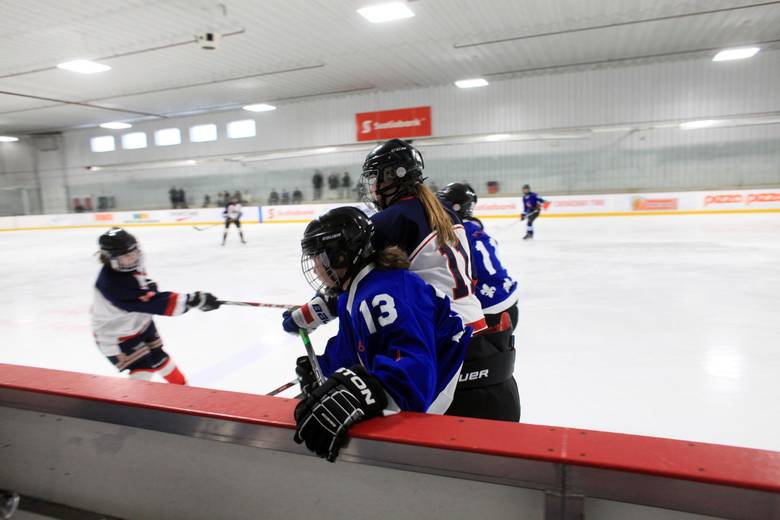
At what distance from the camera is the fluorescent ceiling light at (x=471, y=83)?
15.6 metres

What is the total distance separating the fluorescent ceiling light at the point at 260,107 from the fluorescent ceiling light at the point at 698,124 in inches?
517

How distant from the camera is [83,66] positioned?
40.0 feet

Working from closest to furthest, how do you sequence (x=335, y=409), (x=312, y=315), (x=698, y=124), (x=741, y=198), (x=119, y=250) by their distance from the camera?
(x=335, y=409) < (x=312, y=315) < (x=119, y=250) < (x=741, y=198) < (x=698, y=124)

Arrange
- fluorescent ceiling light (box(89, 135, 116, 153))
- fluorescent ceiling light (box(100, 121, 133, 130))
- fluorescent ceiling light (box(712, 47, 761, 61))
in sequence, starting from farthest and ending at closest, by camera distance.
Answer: fluorescent ceiling light (box(89, 135, 116, 153)), fluorescent ceiling light (box(100, 121, 133, 130)), fluorescent ceiling light (box(712, 47, 761, 61))

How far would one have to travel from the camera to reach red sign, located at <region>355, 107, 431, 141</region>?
16984mm

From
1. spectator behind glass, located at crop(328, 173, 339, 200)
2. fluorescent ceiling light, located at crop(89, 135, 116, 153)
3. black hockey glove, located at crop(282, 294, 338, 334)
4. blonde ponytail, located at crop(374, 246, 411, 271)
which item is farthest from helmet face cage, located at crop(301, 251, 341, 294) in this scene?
fluorescent ceiling light, located at crop(89, 135, 116, 153)

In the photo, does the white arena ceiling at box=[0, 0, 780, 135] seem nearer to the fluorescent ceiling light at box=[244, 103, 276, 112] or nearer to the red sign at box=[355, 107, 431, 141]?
the red sign at box=[355, 107, 431, 141]

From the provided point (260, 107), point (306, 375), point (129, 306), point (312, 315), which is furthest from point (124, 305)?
point (260, 107)

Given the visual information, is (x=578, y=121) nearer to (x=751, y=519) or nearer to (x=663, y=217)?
(x=663, y=217)

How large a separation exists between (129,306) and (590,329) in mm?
A: 3225

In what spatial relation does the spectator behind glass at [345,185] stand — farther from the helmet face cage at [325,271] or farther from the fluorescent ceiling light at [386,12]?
the helmet face cage at [325,271]

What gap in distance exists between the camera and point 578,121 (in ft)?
50.2

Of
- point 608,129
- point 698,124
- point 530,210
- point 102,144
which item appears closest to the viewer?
point 530,210

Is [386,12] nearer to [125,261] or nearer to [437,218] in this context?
[125,261]
